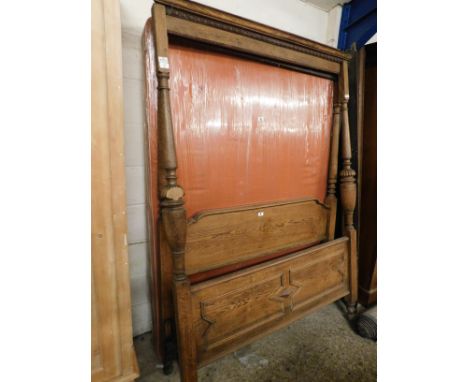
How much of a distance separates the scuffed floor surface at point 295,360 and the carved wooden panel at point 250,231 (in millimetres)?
484

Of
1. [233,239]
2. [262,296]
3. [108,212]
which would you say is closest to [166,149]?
[108,212]

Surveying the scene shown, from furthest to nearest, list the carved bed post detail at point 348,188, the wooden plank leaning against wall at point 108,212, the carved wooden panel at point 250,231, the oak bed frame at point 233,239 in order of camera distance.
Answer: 1. the carved bed post detail at point 348,188
2. the carved wooden panel at point 250,231
3. the oak bed frame at point 233,239
4. the wooden plank leaning against wall at point 108,212

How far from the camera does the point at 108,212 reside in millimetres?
841

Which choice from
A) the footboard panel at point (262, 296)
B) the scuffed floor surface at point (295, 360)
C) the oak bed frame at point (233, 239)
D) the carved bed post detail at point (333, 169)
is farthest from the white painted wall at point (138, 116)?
the carved bed post detail at point (333, 169)

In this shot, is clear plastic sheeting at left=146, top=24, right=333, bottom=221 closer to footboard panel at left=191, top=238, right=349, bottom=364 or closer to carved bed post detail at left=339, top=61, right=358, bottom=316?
carved bed post detail at left=339, top=61, right=358, bottom=316

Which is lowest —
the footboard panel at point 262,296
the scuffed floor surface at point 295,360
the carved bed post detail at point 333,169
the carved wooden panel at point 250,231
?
the scuffed floor surface at point 295,360

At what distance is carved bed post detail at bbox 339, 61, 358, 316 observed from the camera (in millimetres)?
1382

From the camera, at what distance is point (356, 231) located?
1.48 metres

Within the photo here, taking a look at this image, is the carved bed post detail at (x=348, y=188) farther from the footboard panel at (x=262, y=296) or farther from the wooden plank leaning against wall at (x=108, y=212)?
the wooden plank leaning against wall at (x=108, y=212)

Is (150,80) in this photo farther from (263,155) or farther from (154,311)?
(154,311)

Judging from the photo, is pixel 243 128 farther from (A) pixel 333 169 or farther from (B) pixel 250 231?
(A) pixel 333 169

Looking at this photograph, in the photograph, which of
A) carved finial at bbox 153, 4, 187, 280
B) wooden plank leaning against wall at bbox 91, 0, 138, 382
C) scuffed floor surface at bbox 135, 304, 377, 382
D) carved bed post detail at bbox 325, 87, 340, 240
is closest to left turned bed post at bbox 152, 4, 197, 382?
carved finial at bbox 153, 4, 187, 280

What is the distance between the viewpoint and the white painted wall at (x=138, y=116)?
3.68 ft
